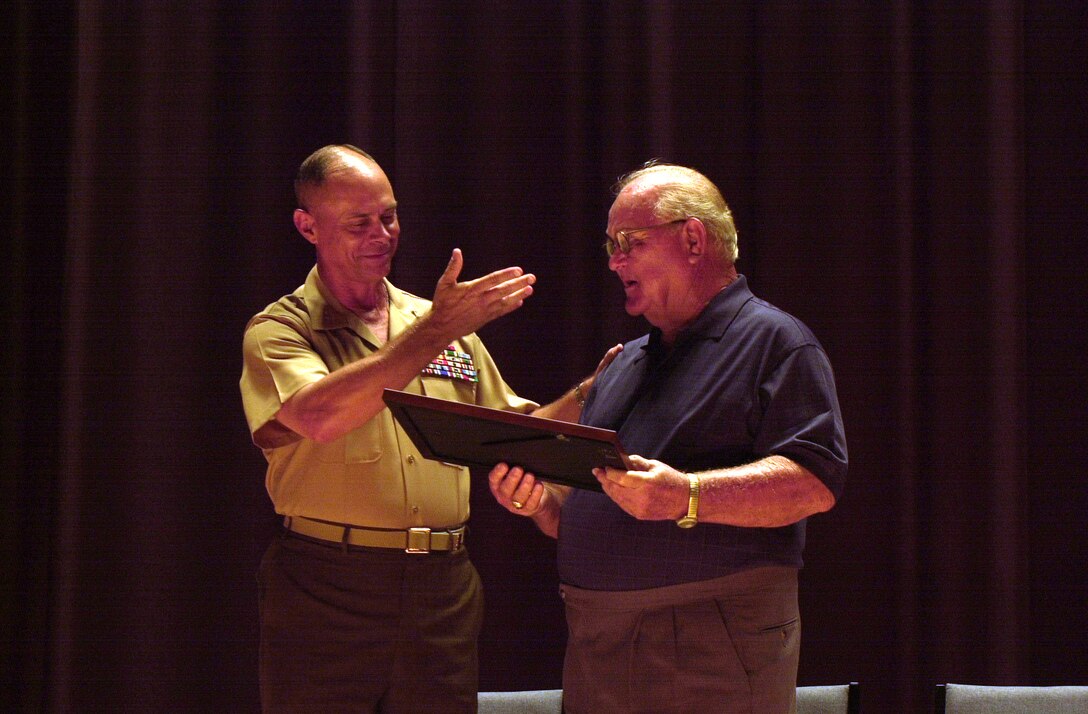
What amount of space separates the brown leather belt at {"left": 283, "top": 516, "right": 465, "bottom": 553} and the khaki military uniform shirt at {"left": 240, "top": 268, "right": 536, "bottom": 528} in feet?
0.05

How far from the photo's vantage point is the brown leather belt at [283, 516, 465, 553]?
88.4 inches

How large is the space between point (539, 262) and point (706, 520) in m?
1.66

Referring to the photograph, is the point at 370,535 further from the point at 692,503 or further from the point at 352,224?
the point at 692,503

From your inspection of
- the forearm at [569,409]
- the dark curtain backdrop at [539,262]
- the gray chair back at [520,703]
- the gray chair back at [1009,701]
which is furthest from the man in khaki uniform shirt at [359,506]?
the gray chair back at [1009,701]

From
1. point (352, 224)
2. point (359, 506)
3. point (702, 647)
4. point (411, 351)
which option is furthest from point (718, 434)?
point (352, 224)

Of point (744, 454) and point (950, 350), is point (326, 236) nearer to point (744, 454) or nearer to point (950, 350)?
point (744, 454)

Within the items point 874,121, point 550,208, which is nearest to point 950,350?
point 874,121

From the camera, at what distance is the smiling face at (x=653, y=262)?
2096 millimetres

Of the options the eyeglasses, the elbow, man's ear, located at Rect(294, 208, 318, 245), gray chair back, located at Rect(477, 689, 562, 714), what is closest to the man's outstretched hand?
the eyeglasses

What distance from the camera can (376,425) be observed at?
2.32m

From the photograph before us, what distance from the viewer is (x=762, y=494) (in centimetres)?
175

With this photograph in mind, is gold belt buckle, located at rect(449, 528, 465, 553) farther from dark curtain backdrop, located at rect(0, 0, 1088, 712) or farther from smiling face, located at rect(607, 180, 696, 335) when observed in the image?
dark curtain backdrop, located at rect(0, 0, 1088, 712)

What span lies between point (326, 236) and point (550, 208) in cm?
99

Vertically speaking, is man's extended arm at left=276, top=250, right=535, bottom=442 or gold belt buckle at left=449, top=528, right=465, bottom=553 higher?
man's extended arm at left=276, top=250, right=535, bottom=442
